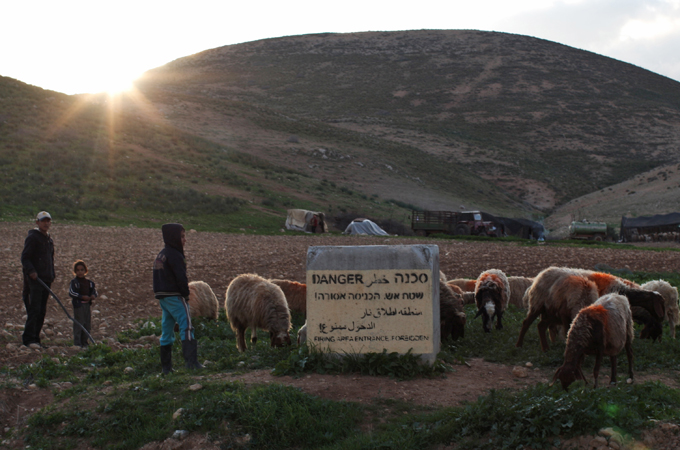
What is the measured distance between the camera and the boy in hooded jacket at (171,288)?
7199mm

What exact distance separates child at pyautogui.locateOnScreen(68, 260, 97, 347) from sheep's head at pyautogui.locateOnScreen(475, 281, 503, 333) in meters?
6.47

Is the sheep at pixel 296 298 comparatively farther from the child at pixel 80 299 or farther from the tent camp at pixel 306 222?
the tent camp at pixel 306 222

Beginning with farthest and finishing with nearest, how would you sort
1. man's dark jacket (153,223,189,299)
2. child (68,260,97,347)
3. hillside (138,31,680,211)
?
hillside (138,31,680,211), child (68,260,97,347), man's dark jacket (153,223,189,299)

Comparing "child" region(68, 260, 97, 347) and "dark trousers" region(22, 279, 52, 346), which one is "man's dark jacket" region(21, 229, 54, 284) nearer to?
"dark trousers" region(22, 279, 52, 346)

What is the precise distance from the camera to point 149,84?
9719 cm

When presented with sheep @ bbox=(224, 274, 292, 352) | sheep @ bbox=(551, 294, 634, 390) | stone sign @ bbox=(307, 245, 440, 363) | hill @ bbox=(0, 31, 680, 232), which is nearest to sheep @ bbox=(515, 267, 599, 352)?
sheep @ bbox=(551, 294, 634, 390)

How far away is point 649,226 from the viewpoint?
3203cm

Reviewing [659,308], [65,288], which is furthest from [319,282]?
[65,288]

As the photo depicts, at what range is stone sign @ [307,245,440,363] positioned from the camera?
7.03 metres

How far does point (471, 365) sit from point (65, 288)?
904 cm

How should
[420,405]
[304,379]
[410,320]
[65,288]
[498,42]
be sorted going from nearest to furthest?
[420,405]
[304,379]
[410,320]
[65,288]
[498,42]

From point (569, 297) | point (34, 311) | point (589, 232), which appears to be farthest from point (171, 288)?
point (589, 232)

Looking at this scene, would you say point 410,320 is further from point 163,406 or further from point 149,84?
point 149,84

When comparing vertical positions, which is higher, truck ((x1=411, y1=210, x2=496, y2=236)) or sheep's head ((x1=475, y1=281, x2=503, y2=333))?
truck ((x1=411, y1=210, x2=496, y2=236))
